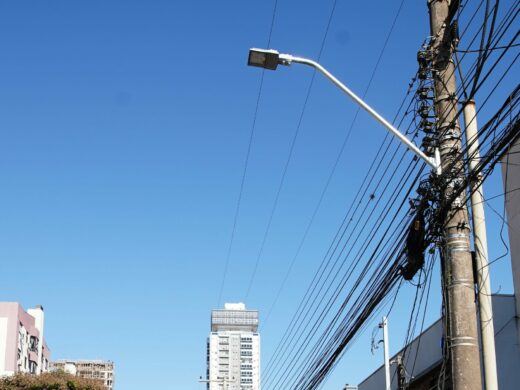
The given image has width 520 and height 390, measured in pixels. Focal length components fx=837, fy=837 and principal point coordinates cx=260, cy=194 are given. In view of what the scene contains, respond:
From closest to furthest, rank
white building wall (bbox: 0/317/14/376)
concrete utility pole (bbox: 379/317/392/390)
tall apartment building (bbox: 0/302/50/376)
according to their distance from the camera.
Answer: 1. concrete utility pole (bbox: 379/317/392/390)
2. white building wall (bbox: 0/317/14/376)
3. tall apartment building (bbox: 0/302/50/376)

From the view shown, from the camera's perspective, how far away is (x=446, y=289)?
9961mm

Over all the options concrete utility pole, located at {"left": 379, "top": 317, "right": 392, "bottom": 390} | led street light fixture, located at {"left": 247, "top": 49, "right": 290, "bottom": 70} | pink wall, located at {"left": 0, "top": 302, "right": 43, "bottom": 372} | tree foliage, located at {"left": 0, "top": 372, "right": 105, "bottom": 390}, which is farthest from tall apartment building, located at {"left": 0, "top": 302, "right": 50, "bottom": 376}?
led street light fixture, located at {"left": 247, "top": 49, "right": 290, "bottom": 70}

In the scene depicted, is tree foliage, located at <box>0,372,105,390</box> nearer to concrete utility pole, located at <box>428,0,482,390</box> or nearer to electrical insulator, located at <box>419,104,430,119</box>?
electrical insulator, located at <box>419,104,430,119</box>

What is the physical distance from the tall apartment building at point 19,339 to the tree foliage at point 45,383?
15.9 metres

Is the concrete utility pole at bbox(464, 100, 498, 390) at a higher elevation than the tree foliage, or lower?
lower

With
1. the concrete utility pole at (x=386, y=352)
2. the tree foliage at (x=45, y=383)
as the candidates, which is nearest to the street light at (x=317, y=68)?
the concrete utility pole at (x=386, y=352)

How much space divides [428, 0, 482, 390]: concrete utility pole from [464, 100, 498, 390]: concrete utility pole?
0.74 feet

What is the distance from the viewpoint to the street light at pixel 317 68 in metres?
10.7

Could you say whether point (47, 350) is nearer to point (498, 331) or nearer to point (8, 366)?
point (8, 366)

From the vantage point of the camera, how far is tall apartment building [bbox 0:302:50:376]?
7075 cm

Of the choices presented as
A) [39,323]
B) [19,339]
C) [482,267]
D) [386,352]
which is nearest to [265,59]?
[482,267]

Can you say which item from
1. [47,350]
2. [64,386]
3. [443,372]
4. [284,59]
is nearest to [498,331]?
[443,372]

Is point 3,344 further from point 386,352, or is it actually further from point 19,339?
point 386,352

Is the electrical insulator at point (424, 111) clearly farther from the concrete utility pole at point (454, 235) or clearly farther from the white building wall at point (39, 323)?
the white building wall at point (39, 323)
